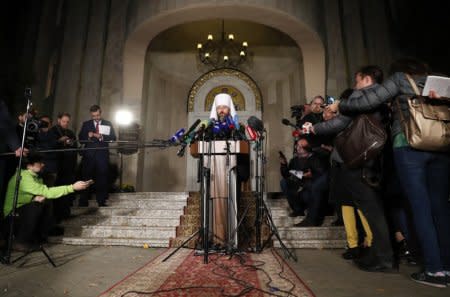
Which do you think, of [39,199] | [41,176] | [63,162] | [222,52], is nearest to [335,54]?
[222,52]

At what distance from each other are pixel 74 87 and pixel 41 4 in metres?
3.62

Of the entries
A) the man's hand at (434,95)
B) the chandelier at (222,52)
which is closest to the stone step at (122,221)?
the man's hand at (434,95)

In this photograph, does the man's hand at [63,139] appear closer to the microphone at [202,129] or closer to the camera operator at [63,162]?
the camera operator at [63,162]

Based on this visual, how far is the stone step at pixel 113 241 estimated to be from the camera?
3.71 meters

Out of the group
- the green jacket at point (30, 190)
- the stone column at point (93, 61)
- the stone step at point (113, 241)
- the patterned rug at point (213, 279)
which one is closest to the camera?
the patterned rug at point (213, 279)

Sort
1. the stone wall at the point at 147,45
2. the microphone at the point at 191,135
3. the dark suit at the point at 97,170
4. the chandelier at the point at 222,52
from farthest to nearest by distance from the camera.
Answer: the chandelier at the point at 222,52, the stone wall at the point at 147,45, the dark suit at the point at 97,170, the microphone at the point at 191,135

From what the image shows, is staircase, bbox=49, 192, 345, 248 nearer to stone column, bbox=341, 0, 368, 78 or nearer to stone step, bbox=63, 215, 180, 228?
stone step, bbox=63, 215, 180, 228

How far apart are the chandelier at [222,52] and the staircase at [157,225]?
5.50 metres

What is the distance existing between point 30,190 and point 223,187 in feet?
7.19

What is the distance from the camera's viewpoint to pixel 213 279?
2.08 metres

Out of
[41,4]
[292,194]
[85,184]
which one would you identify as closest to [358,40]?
Answer: [292,194]

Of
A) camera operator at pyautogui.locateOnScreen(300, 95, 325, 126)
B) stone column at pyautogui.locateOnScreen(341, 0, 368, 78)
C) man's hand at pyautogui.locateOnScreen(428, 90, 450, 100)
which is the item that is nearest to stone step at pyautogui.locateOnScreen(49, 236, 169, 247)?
camera operator at pyautogui.locateOnScreen(300, 95, 325, 126)

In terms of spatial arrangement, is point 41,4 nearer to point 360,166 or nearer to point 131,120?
point 131,120

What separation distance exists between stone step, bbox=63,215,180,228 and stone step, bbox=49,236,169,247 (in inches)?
21.3
